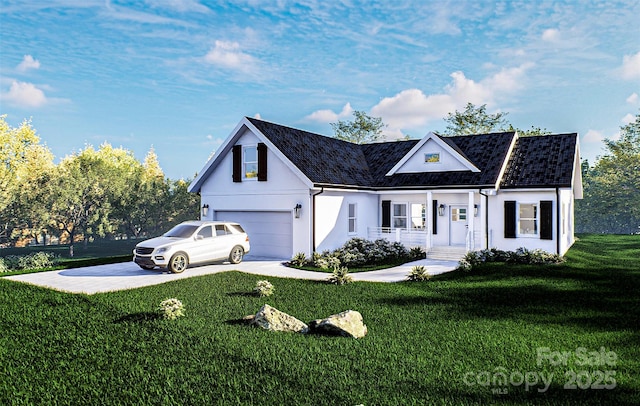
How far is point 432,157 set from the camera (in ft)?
74.7

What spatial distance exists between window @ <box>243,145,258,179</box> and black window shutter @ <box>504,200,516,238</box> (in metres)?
11.7

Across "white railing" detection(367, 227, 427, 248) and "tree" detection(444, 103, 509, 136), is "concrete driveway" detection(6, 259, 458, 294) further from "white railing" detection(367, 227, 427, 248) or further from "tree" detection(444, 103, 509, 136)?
"tree" detection(444, 103, 509, 136)

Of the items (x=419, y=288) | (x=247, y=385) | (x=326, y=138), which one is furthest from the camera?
(x=326, y=138)

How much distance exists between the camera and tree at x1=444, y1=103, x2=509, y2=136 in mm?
44156

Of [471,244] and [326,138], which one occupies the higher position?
[326,138]

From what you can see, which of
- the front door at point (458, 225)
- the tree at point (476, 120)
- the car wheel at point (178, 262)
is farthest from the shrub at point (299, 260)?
the tree at point (476, 120)

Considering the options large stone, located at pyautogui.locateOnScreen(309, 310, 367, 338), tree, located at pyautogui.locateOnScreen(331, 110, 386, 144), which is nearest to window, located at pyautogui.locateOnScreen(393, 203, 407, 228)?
large stone, located at pyautogui.locateOnScreen(309, 310, 367, 338)

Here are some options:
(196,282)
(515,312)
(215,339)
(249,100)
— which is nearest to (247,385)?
(215,339)

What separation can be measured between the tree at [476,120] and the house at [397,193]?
2174 centimetres

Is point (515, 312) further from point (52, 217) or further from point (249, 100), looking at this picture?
point (52, 217)

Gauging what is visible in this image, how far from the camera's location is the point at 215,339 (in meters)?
8.30

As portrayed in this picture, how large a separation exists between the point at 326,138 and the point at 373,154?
339 centimetres

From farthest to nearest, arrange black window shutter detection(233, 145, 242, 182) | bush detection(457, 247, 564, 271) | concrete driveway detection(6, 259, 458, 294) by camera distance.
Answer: black window shutter detection(233, 145, 242, 182) → bush detection(457, 247, 564, 271) → concrete driveway detection(6, 259, 458, 294)

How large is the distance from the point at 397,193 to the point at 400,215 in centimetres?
126
